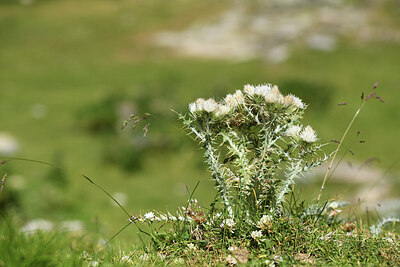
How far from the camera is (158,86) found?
41.7 feet

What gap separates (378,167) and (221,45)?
14.9 meters

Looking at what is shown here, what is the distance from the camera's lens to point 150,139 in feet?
31.6

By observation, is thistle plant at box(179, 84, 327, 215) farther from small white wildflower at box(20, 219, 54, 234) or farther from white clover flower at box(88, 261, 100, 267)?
small white wildflower at box(20, 219, 54, 234)

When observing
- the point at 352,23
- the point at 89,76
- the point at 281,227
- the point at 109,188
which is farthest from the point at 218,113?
the point at 352,23

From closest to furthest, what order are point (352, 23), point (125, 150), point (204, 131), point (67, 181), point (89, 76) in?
1. point (204, 131)
2. point (67, 181)
3. point (125, 150)
4. point (89, 76)
5. point (352, 23)

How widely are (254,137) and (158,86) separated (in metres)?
10.4

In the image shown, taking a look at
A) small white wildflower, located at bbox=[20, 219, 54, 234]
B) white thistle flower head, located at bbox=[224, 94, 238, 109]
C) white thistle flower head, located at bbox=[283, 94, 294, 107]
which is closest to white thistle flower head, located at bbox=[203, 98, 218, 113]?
white thistle flower head, located at bbox=[224, 94, 238, 109]

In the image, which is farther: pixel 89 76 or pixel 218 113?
pixel 89 76

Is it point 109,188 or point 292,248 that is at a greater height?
point 109,188

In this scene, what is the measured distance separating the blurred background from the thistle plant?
0.25 m

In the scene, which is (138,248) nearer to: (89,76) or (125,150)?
(125,150)

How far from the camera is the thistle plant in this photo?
2320mm

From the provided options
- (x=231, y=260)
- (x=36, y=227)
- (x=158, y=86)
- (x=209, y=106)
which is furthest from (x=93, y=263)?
(x=158, y=86)

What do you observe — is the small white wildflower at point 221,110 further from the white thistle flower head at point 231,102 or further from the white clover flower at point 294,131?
the white clover flower at point 294,131
